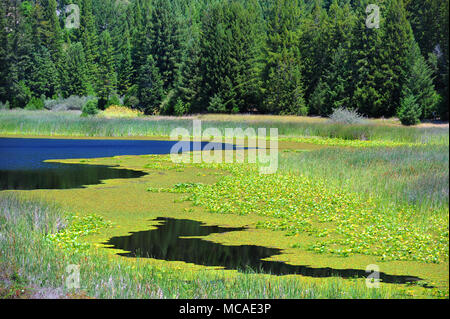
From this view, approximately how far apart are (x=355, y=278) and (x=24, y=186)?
12714 mm

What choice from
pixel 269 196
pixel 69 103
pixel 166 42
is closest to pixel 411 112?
pixel 269 196

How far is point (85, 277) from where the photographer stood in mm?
7586

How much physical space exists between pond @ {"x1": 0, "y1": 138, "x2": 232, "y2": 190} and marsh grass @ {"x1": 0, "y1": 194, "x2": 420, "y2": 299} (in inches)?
382

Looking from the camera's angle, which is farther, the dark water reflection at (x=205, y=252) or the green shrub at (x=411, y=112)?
the green shrub at (x=411, y=112)

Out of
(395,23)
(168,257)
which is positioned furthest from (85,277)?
(395,23)

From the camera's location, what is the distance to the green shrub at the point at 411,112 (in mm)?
41409

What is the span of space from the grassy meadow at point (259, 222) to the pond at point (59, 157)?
147cm

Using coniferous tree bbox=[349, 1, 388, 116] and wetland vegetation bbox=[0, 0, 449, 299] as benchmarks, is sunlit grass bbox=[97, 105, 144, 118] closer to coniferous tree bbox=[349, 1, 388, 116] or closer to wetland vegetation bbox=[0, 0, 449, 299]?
wetland vegetation bbox=[0, 0, 449, 299]

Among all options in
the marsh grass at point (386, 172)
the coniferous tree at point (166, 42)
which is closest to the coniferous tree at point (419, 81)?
the marsh grass at point (386, 172)

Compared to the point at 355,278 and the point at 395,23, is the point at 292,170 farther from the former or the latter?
the point at 395,23

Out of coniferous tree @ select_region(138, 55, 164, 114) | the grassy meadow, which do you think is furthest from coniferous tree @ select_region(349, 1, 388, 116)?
the grassy meadow

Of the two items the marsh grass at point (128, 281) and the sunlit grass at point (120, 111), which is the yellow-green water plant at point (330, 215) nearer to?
the marsh grass at point (128, 281)

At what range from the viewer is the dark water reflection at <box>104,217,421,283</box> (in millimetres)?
9500

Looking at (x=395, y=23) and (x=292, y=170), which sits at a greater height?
(x=395, y=23)
